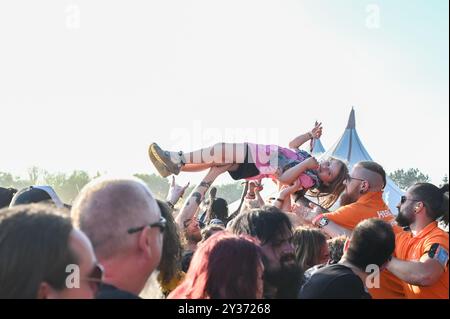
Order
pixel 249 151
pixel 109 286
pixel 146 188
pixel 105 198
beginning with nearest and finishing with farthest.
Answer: pixel 109 286 < pixel 105 198 < pixel 146 188 < pixel 249 151

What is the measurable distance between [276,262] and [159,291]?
2.19 ft

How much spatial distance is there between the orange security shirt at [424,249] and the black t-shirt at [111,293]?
206 centimetres

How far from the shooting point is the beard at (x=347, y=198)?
13.2 ft

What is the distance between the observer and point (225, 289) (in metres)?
1.99

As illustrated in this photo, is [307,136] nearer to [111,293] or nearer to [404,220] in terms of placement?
[404,220]

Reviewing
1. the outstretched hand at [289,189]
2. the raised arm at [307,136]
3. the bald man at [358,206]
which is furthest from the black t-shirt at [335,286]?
the raised arm at [307,136]

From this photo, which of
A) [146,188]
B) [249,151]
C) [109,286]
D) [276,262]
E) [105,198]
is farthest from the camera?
[249,151]

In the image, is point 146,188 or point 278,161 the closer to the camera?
point 146,188

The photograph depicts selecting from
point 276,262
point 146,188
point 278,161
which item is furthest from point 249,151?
point 146,188

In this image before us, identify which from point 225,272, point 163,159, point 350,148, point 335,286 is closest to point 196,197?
point 163,159

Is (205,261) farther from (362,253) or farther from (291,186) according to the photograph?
(291,186)

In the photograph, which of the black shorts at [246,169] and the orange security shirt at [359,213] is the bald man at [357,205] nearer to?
the orange security shirt at [359,213]
